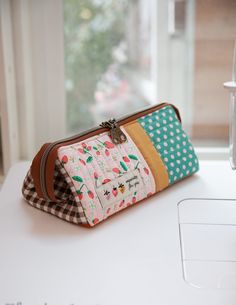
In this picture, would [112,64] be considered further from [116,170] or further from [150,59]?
[116,170]

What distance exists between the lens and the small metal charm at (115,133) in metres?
0.99

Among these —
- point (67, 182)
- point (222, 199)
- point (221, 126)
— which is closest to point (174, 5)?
point (221, 126)

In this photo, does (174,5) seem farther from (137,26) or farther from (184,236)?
(184,236)

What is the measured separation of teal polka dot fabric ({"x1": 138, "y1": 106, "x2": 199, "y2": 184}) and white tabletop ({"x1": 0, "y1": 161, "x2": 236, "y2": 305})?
0.15ft

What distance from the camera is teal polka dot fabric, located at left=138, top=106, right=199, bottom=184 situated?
105 centimetres

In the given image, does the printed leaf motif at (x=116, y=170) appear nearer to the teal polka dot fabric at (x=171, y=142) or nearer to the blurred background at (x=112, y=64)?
the teal polka dot fabric at (x=171, y=142)

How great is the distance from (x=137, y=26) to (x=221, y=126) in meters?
0.43

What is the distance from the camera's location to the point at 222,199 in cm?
101

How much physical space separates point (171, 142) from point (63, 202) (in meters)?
0.28

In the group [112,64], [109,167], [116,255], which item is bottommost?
[116,255]

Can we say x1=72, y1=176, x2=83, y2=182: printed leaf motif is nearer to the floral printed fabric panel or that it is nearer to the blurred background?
the floral printed fabric panel

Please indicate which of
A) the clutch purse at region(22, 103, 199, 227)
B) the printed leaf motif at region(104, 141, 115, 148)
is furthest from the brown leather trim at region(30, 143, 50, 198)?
the printed leaf motif at region(104, 141, 115, 148)

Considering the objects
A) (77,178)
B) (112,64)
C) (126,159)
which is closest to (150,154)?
(126,159)

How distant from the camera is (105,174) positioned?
931 millimetres
